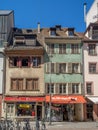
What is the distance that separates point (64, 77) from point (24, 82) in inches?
224

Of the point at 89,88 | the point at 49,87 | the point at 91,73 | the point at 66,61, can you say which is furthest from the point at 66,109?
the point at 66,61

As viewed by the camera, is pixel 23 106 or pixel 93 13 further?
pixel 93 13

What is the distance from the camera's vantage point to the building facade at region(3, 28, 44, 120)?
133ft

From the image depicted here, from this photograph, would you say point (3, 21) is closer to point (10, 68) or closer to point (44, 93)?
point (10, 68)

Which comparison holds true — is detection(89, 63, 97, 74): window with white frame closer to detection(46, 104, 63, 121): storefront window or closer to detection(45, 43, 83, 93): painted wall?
detection(45, 43, 83, 93): painted wall

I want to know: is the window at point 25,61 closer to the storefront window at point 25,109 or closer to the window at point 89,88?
the storefront window at point 25,109

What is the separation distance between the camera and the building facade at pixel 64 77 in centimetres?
4097

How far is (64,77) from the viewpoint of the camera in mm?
41750

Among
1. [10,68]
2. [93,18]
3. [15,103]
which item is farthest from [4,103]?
[93,18]

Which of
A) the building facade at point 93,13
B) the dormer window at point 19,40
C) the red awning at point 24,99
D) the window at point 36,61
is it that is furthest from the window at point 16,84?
the building facade at point 93,13

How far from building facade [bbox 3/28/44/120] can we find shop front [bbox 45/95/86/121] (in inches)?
67.2

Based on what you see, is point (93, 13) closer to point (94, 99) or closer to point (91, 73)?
point (91, 73)

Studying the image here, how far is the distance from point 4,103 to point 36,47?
9146 millimetres

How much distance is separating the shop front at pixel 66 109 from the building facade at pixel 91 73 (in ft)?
3.98
